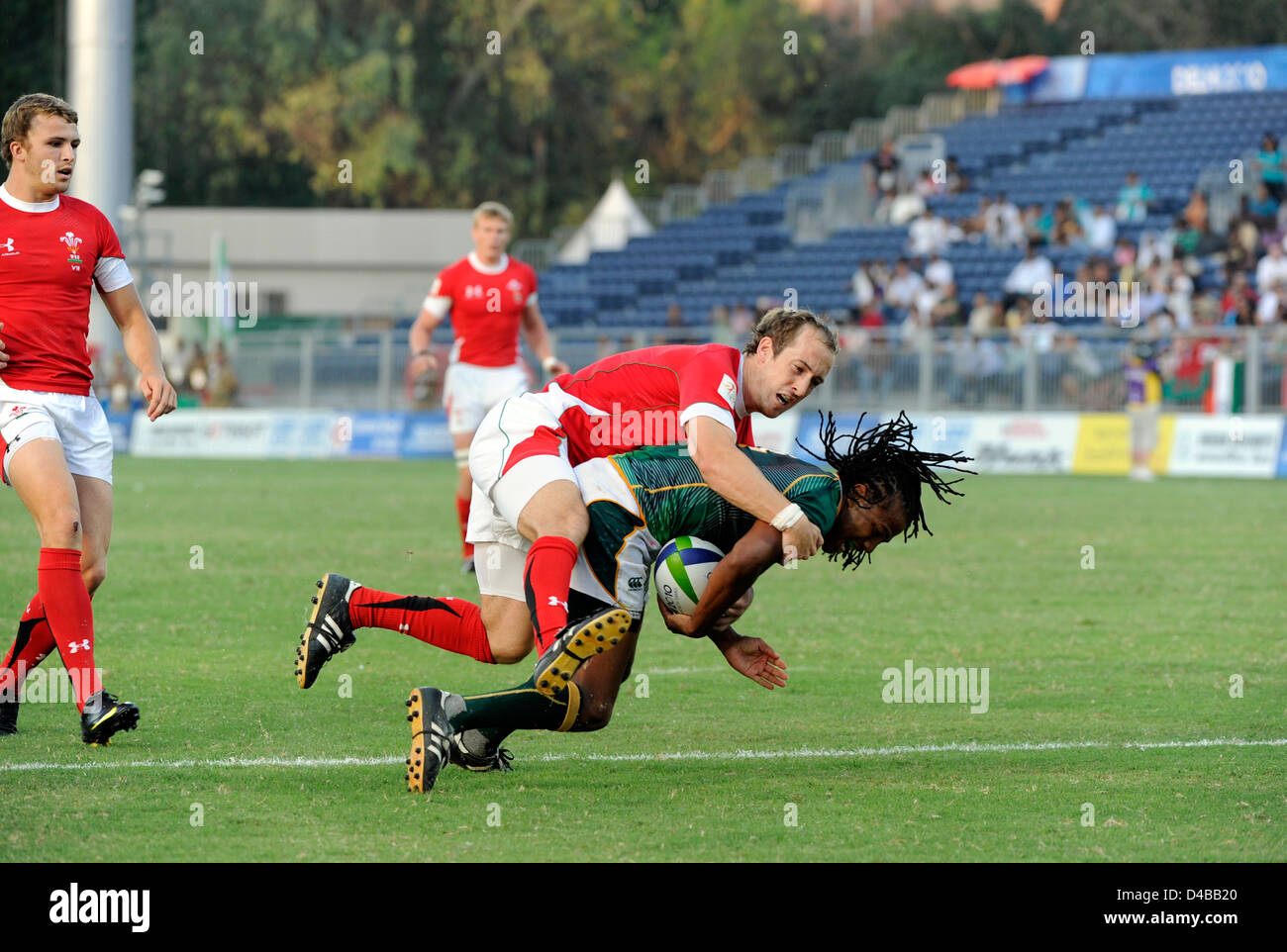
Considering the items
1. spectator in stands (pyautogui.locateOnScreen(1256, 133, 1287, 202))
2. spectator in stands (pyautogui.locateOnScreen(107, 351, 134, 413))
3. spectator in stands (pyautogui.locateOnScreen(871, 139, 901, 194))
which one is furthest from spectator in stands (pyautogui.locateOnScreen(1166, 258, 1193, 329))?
spectator in stands (pyautogui.locateOnScreen(107, 351, 134, 413))

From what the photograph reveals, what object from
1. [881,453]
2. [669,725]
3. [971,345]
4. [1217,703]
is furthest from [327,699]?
[971,345]

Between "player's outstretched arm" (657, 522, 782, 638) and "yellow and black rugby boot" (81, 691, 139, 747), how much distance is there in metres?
2.19

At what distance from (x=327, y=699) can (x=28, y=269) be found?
7.61ft

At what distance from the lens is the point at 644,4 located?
64812mm

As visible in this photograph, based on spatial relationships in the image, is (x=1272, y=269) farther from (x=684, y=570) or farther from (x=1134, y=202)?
(x=684, y=570)

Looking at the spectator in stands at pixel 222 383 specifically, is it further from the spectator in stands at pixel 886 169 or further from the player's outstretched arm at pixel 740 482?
the player's outstretched arm at pixel 740 482

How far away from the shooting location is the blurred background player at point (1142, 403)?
971 inches

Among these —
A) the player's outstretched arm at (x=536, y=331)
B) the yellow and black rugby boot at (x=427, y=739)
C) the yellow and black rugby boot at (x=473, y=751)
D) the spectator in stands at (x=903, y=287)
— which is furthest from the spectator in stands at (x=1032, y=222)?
the yellow and black rugby boot at (x=427, y=739)

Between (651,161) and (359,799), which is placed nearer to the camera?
(359,799)

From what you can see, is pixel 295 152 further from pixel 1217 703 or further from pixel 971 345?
pixel 1217 703

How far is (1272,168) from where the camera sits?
32.1 metres

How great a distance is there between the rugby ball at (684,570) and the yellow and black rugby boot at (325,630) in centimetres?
118

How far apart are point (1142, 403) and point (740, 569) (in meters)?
20.9

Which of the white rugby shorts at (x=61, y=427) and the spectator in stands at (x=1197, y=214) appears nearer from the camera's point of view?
the white rugby shorts at (x=61, y=427)
